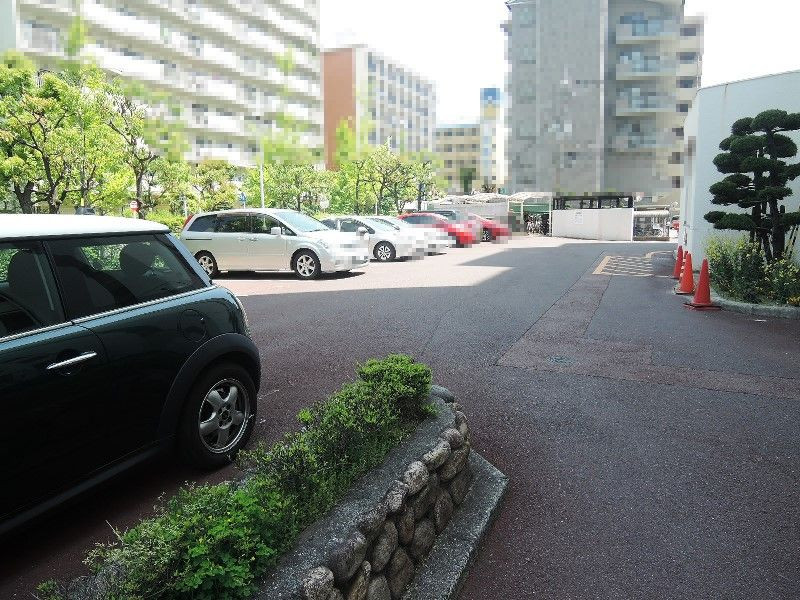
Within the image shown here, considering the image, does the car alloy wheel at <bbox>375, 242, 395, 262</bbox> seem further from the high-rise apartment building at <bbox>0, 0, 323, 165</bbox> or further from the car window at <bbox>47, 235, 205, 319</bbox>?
the high-rise apartment building at <bbox>0, 0, 323, 165</bbox>

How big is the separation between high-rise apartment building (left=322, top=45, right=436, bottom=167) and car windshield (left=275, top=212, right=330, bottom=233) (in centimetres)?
3480

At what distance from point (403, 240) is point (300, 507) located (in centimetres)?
1760

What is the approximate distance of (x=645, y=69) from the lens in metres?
52.1

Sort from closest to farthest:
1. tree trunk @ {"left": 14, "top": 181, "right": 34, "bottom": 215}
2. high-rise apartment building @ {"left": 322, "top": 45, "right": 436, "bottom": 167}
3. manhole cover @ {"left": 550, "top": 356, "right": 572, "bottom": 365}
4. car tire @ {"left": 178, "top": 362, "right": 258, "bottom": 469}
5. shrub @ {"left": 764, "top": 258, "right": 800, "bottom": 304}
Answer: car tire @ {"left": 178, "top": 362, "right": 258, "bottom": 469} → manhole cover @ {"left": 550, "top": 356, "right": 572, "bottom": 365} → shrub @ {"left": 764, "top": 258, "right": 800, "bottom": 304} → tree trunk @ {"left": 14, "top": 181, "right": 34, "bottom": 215} → high-rise apartment building @ {"left": 322, "top": 45, "right": 436, "bottom": 167}

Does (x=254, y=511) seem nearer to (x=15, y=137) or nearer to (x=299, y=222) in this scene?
(x=299, y=222)

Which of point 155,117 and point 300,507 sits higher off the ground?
point 155,117

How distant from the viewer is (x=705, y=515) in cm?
334

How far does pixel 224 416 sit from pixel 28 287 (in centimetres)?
138

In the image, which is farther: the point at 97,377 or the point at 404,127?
the point at 404,127

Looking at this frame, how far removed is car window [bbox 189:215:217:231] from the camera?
1456 centimetres

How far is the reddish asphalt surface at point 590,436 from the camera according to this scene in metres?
2.89

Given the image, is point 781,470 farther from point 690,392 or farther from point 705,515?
point 690,392

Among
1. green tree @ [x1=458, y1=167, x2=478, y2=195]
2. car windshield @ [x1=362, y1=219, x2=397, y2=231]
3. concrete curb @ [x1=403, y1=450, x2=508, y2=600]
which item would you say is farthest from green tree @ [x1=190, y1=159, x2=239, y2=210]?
green tree @ [x1=458, y1=167, x2=478, y2=195]

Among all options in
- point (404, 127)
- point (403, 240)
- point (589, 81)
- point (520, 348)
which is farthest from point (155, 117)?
point (404, 127)
